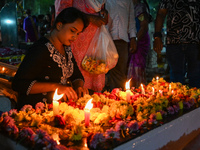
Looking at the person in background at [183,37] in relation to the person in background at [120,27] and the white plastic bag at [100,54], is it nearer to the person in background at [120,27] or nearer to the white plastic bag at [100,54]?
the person in background at [120,27]

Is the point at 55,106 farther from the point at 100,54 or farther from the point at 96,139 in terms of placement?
the point at 100,54

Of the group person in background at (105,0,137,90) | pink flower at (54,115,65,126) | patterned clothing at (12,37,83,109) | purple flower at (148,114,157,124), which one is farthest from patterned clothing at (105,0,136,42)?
pink flower at (54,115,65,126)

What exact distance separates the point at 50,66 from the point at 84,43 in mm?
1054

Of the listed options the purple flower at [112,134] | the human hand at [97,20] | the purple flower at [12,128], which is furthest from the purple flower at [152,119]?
the human hand at [97,20]

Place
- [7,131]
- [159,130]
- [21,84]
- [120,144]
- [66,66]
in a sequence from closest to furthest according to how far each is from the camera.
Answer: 1. [120,144]
2. [7,131]
3. [159,130]
4. [21,84]
5. [66,66]

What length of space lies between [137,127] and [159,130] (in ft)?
0.63

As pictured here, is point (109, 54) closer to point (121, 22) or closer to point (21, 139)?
point (121, 22)

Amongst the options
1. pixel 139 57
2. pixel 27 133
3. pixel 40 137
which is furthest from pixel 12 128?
pixel 139 57

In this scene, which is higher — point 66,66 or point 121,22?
point 121,22

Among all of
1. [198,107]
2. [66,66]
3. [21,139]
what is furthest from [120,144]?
[66,66]

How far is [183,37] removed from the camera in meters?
3.40

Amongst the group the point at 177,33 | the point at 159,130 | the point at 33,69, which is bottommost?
the point at 159,130

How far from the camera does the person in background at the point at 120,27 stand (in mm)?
3854

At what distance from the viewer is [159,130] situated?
1.57 metres
